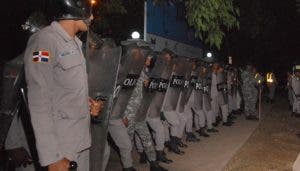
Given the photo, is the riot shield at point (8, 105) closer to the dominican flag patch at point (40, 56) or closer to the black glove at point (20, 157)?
the black glove at point (20, 157)

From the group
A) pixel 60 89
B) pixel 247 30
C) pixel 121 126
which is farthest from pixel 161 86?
pixel 247 30

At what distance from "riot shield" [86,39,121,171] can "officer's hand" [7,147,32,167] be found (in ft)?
2.04

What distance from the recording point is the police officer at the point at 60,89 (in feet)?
9.14

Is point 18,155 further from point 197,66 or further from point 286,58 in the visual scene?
point 286,58

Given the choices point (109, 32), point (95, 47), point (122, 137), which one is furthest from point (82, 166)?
point (109, 32)

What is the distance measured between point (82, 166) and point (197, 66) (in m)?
7.19

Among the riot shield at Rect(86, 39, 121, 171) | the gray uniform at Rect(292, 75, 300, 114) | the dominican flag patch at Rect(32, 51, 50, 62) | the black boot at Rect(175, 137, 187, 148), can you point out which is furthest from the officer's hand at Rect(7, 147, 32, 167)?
the gray uniform at Rect(292, 75, 300, 114)

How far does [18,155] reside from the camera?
3.69 meters

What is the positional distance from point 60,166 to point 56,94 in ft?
1.59

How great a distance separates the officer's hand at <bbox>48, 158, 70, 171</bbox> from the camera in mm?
2793

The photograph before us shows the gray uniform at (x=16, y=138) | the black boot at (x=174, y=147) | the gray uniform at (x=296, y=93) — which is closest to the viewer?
the gray uniform at (x=16, y=138)

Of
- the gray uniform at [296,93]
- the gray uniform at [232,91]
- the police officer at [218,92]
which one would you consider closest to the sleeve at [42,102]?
the police officer at [218,92]

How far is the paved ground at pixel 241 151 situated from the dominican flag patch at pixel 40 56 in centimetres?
478

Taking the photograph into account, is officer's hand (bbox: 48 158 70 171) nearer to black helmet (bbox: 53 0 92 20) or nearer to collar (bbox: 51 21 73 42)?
collar (bbox: 51 21 73 42)
